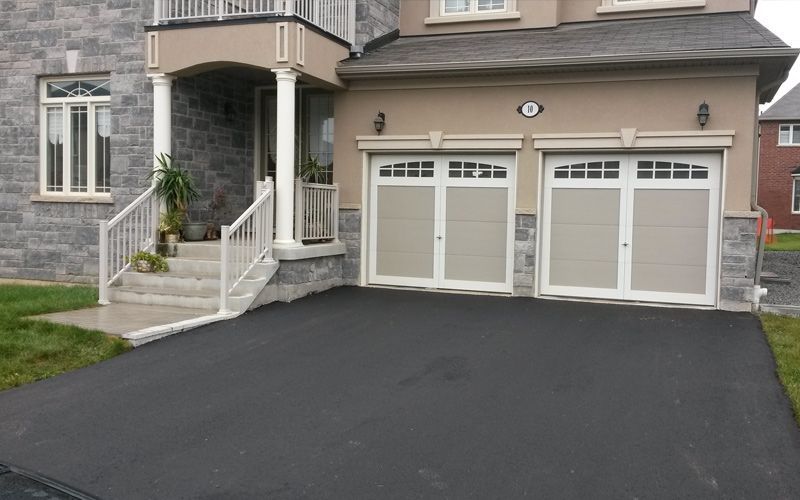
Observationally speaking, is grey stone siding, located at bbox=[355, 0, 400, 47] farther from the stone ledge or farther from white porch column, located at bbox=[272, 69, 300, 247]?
the stone ledge

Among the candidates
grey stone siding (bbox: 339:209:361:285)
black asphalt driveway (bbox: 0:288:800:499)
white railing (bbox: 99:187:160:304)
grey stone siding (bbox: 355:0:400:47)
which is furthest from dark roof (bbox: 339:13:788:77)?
black asphalt driveway (bbox: 0:288:800:499)

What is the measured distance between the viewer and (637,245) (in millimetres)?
9969

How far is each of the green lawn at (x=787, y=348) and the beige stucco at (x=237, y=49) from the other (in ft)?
22.5

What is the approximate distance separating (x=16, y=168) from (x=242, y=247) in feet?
17.6

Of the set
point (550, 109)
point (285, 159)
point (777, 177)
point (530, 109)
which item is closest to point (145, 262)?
point (285, 159)

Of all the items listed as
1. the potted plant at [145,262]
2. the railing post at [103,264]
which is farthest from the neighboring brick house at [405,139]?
the potted plant at [145,262]

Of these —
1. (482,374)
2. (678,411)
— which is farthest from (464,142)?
(678,411)

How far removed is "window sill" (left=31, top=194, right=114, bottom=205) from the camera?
1121 centimetres

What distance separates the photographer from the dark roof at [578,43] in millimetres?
9586

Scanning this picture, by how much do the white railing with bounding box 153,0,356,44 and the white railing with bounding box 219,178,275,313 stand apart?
8.11 feet

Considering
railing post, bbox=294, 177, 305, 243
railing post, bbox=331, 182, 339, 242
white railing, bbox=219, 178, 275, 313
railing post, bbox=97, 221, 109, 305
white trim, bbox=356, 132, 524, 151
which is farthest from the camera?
railing post, bbox=331, 182, 339, 242

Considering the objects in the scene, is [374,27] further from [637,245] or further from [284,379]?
[284,379]

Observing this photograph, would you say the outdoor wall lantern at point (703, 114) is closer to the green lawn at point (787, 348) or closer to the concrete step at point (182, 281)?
the green lawn at point (787, 348)

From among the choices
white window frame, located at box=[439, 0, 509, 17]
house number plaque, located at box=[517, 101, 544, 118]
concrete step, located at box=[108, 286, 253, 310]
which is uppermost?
white window frame, located at box=[439, 0, 509, 17]
